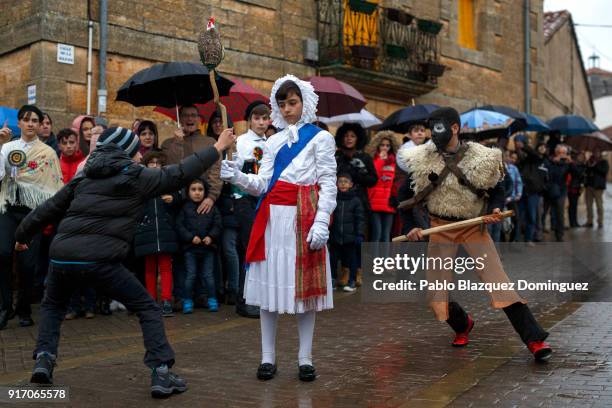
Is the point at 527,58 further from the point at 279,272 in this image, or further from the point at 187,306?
the point at 279,272

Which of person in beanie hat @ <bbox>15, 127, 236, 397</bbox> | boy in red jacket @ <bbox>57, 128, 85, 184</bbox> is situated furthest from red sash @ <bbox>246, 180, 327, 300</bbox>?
boy in red jacket @ <bbox>57, 128, 85, 184</bbox>

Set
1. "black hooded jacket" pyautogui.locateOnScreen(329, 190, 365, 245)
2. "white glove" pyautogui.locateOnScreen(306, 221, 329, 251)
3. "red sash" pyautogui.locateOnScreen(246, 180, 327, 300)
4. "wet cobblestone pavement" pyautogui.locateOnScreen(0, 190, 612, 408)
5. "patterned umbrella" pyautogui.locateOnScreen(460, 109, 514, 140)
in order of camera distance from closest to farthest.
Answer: "wet cobblestone pavement" pyautogui.locateOnScreen(0, 190, 612, 408) → "white glove" pyautogui.locateOnScreen(306, 221, 329, 251) → "red sash" pyautogui.locateOnScreen(246, 180, 327, 300) → "black hooded jacket" pyautogui.locateOnScreen(329, 190, 365, 245) → "patterned umbrella" pyautogui.locateOnScreen(460, 109, 514, 140)

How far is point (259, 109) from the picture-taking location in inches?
340

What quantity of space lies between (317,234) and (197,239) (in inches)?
134

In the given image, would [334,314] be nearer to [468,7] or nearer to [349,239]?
[349,239]

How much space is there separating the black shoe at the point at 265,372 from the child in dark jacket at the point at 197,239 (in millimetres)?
3225

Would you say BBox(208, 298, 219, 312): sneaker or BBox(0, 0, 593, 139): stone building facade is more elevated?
BBox(0, 0, 593, 139): stone building facade

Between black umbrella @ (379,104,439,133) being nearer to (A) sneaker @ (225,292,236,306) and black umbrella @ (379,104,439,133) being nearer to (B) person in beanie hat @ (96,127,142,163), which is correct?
(A) sneaker @ (225,292,236,306)

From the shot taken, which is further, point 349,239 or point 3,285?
point 349,239

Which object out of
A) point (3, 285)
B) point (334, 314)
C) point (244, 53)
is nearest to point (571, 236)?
point (244, 53)

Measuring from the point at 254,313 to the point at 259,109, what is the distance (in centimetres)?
212

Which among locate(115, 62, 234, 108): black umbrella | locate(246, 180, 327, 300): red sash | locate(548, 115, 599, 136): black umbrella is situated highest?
locate(548, 115, 599, 136): black umbrella

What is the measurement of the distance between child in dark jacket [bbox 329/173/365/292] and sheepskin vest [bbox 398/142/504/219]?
358cm

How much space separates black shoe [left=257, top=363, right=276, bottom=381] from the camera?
5.65 metres
